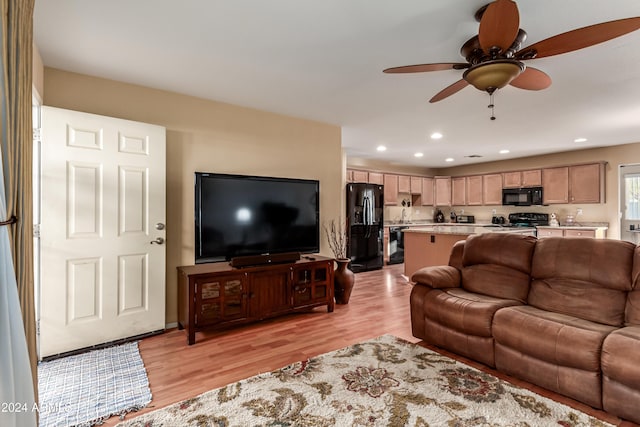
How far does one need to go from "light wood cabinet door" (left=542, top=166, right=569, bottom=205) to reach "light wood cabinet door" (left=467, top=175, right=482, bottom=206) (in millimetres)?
1374

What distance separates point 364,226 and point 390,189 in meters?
1.63

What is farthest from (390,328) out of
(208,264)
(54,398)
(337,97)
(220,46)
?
(220,46)

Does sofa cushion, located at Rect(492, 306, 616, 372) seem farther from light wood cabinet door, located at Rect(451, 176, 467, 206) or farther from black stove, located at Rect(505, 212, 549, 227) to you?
light wood cabinet door, located at Rect(451, 176, 467, 206)

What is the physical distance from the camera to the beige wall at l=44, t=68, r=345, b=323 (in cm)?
291

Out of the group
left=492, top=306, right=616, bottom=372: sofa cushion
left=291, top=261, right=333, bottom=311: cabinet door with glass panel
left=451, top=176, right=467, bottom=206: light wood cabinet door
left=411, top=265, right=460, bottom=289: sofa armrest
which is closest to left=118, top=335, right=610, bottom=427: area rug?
left=492, top=306, right=616, bottom=372: sofa cushion

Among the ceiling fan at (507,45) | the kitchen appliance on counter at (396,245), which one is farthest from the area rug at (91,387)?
the kitchen appliance on counter at (396,245)

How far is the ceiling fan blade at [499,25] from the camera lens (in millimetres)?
1529

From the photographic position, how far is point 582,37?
1.68m

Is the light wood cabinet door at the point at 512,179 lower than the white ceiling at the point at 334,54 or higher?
lower

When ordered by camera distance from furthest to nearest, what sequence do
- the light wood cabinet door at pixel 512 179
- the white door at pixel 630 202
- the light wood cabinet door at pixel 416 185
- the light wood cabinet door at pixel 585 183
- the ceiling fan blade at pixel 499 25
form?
1. the light wood cabinet door at pixel 416 185
2. the light wood cabinet door at pixel 512 179
3. the light wood cabinet door at pixel 585 183
4. the white door at pixel 630 202
5. the ceiling fan blade at pixel 499 25

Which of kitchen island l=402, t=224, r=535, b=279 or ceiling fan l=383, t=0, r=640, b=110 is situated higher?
ceiling fan l=383, t=0, r=640, b=110

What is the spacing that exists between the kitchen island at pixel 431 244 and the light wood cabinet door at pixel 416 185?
2.96m

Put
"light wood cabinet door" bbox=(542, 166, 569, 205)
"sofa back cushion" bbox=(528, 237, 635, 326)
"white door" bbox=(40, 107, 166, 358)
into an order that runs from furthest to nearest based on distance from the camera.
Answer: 1. "light wood cabinet door" bbox=(542, 166, 569, 205)
2. "white door" bbox=(40, 107, 166, 358)
3. "sofa back cushion" bbox=(528, 237, 635, 326)

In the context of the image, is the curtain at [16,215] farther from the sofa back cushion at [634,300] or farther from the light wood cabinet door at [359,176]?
the light wood cabinet door at [359,176]
